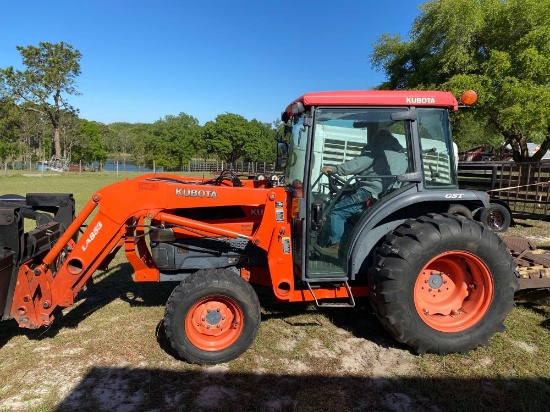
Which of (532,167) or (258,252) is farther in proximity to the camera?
(532,167)

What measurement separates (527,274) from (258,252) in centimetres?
279

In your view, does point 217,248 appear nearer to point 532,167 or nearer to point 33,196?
point 33,196

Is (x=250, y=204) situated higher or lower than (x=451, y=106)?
lower

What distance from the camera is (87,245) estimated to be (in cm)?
362

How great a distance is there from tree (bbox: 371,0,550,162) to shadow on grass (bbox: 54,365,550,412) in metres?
12.3

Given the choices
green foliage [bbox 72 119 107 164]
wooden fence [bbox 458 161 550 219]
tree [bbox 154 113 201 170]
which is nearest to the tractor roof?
wooden fence [bbox 458 161 550 219]

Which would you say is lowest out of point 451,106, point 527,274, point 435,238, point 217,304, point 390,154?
point 217,304

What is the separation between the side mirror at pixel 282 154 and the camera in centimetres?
422

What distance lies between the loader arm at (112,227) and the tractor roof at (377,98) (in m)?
0.86

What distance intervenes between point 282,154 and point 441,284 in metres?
2.05

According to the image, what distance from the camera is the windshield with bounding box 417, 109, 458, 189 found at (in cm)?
372

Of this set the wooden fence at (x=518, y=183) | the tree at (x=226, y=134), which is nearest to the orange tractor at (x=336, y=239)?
the wooden fence at (x=518, y=183)

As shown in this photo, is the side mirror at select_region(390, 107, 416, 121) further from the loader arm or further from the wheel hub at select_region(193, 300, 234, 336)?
the wheel hub at select_region(193, 300, 234, 336)

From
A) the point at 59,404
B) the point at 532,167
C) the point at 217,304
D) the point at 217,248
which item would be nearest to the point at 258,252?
the point at 217,248
